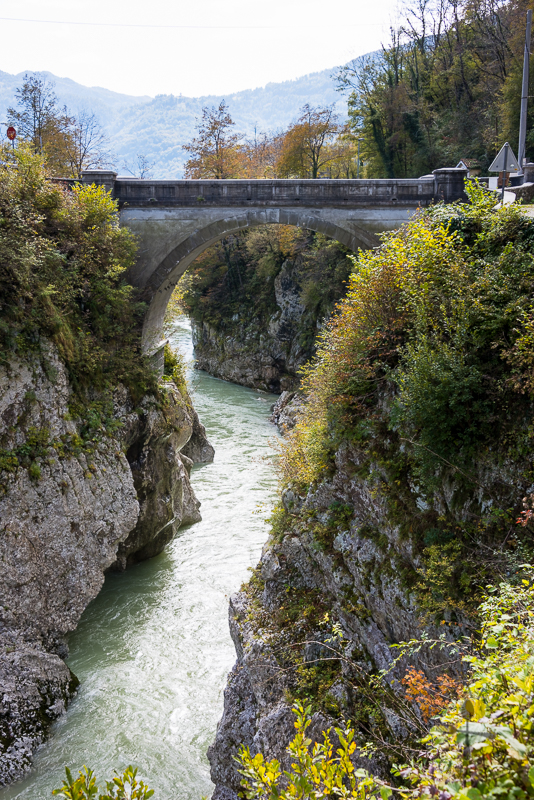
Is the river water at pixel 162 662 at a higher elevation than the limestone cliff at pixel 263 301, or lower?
lower

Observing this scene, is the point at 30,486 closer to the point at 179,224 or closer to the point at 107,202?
the point at 107,202

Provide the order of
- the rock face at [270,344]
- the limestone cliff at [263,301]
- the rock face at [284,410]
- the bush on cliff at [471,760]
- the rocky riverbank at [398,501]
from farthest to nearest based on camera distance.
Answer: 1. the rock face at [270,344]
2. the limestone cliff at [263,301]
3. the rock face at [284,410]
4. the rocky riverbank at [398,501]
5. the bush on cliff at [471,760]

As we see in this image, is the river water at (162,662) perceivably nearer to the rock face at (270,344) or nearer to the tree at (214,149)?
the rock face at (270,344)

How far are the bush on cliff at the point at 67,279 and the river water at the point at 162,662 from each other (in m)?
4.28

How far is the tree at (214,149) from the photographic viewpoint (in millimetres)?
29875

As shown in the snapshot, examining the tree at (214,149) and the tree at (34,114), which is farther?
the tree at (214,149)

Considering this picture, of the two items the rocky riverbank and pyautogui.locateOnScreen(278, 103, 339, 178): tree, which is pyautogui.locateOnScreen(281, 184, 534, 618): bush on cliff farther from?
pyautogui.locateOnScreen(278, 103, 339, 178): tree

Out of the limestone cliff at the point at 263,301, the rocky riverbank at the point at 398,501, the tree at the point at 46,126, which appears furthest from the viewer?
the limestone cliff at the point at 263,301

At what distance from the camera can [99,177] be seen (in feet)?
46.2

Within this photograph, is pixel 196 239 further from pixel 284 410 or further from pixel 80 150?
pixel 80 150

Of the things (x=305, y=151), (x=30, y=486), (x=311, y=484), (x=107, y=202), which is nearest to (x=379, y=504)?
(x=311, y=484)

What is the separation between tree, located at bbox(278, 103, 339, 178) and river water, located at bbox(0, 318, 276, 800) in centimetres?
2154

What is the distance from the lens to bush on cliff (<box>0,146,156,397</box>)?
9469mm

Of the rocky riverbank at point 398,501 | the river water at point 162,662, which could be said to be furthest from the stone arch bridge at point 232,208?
the rocky riverbank at point 398,501
